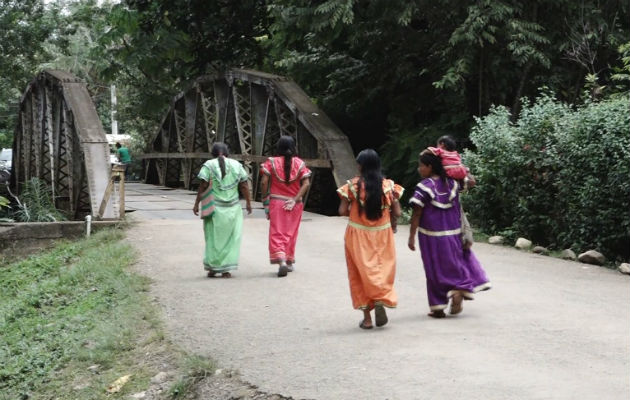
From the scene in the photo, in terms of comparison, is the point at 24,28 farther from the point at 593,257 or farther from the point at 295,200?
the point at 593,257

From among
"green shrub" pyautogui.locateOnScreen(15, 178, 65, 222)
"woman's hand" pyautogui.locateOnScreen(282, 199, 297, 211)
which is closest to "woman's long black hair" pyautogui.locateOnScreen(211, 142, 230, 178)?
"woman's hand" pyautogui.locateOnScreen(282, 199, 297, 211)

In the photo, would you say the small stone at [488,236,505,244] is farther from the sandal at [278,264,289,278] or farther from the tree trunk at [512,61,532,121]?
the sandal at [278,264,289,278]

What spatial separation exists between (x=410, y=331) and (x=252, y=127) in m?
13.1

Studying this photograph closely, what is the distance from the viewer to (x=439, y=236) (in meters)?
7.30

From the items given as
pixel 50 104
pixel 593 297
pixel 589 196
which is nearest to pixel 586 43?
pixel 589 196

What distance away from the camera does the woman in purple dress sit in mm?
7270

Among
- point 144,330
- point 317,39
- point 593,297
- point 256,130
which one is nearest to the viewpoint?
point 144,330

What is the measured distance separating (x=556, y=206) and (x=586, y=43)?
3.70 meters

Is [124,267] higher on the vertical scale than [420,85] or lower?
lower

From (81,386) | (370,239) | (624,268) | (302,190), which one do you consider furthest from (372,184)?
(624,268)

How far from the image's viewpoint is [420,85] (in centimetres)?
1675

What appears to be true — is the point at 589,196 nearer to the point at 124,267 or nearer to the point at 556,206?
the point at 556,206

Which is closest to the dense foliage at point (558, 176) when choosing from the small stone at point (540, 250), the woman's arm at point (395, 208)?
the small stone at point (540, 250)

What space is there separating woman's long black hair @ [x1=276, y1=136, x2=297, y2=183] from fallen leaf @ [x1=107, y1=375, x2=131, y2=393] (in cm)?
399
